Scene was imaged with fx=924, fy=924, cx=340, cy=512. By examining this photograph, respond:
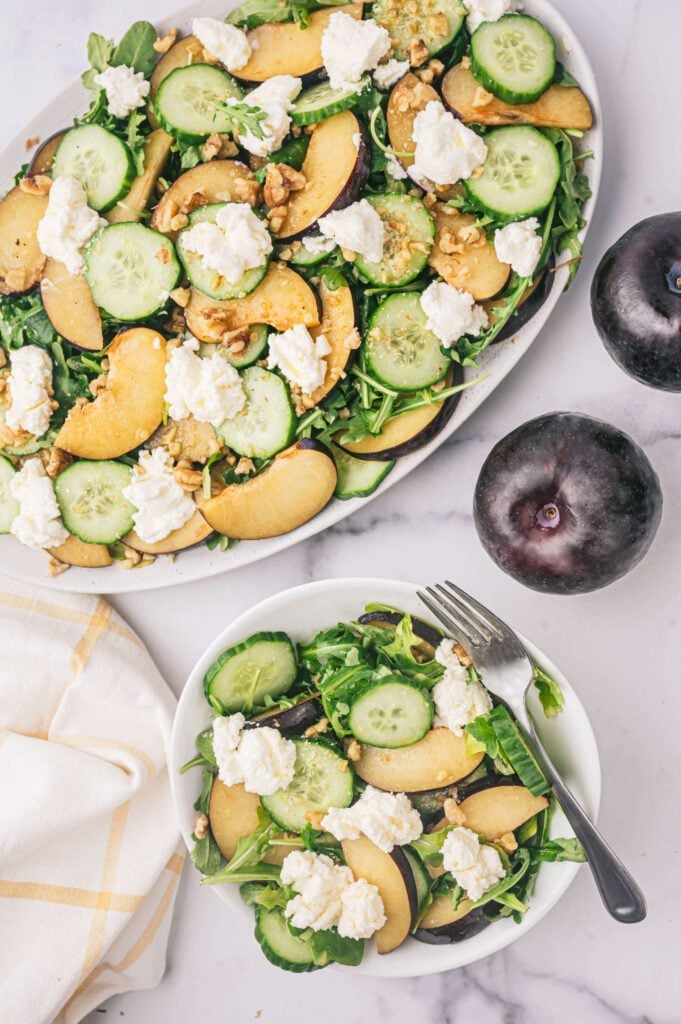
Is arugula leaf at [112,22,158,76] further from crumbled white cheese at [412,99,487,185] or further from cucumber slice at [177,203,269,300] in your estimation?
crumbled white cheese at [412,99,487,185]

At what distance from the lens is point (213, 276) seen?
167 centimetres

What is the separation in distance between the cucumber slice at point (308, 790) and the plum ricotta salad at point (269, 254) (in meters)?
0.42

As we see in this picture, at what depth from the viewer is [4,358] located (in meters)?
1.79

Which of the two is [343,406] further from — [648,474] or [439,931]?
[439,931]

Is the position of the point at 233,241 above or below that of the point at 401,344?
above

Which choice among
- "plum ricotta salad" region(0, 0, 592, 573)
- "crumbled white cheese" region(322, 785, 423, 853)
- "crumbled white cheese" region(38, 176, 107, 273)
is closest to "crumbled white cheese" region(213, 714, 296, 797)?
"crumbled white cheese" region(322, 785, 423, 853)

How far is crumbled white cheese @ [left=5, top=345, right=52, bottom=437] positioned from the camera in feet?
5.71

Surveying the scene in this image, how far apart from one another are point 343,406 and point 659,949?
124 cm

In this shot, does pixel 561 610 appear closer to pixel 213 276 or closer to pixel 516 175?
pixel 516 175

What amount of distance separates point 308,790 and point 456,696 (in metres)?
0.33

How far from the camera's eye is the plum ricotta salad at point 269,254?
5.32 feet

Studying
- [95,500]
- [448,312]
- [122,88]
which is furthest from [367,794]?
[122,88]

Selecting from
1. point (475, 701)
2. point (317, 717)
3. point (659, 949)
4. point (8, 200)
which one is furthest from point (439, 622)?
point (8, 200)

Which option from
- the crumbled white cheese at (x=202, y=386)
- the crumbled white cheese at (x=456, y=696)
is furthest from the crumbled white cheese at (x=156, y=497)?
the crumbled white cheese at (x=456, y=696)
